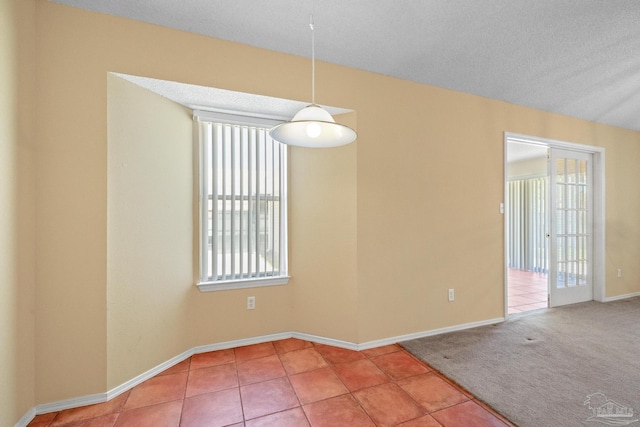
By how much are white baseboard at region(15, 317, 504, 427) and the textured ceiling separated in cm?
258

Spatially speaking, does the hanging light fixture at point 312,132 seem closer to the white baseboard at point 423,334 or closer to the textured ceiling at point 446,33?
the textured ceiling at point 446,33

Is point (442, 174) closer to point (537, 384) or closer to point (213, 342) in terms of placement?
point (537, 384)

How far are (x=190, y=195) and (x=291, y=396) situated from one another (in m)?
1.87

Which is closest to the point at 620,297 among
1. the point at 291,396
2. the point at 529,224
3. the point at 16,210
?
the point at 529,224

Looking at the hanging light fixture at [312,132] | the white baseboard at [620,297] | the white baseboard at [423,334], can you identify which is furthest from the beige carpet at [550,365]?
the hanging light fixture at [312,132]

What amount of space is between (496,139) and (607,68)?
1.02 meters

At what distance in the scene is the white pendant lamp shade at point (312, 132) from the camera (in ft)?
4.64

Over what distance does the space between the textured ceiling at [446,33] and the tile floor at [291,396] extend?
261 cm

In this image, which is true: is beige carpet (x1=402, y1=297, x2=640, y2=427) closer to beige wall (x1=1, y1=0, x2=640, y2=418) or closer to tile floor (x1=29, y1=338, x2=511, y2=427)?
tile floor (x1=29, y1=338, x2=511, y2=427)

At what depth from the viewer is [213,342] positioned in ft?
8.31

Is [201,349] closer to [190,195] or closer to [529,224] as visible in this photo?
[190,195]

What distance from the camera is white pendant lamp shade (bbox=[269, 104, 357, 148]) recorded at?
4.64 feet

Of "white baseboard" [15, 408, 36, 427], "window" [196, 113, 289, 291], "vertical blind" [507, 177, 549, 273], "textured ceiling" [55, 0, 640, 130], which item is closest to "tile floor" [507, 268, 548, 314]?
"vertical blind" [507, 177, 549, 273]

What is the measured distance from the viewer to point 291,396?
1884 millimetres
